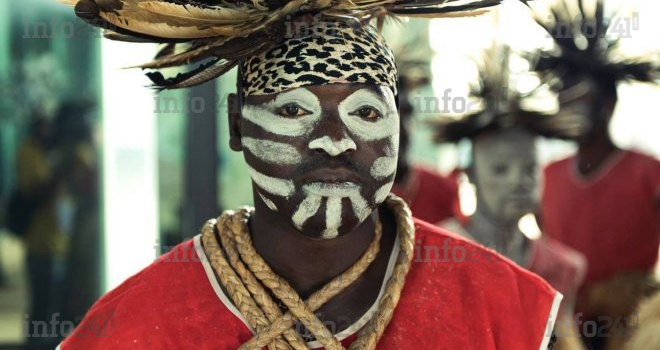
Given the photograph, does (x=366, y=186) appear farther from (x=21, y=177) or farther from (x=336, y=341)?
(x=21, y=177)

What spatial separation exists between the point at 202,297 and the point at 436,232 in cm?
74

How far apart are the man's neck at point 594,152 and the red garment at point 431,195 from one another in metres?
0.86

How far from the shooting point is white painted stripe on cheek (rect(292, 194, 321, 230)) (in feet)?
8.61

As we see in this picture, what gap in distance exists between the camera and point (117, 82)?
580cm

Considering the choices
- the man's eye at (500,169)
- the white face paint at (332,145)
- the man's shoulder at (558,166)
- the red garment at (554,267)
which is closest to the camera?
the white face paint at (332,145)

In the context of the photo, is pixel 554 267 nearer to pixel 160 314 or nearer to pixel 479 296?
pixel 479 296

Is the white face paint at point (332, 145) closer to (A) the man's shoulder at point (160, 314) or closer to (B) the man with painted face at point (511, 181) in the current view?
(A) the man's shoulder at point (160, 314)

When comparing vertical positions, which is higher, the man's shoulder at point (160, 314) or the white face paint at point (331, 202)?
the white face paint at point (331, 202)

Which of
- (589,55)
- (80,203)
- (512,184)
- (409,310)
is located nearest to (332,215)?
(409,310)

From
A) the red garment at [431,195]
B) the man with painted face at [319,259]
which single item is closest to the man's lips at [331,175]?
the man with painted face at [319,259]

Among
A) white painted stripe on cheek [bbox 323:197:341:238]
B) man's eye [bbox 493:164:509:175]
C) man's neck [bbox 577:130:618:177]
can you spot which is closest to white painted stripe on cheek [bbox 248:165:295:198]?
white painted stripe on cheek [bbox 323:197:341:238]

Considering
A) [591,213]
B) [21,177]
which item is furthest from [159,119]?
[591,213]

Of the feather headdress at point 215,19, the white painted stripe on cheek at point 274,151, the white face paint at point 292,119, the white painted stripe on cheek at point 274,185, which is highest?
the feather headdress at point 215,19

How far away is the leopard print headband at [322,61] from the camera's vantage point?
267 centimetres
